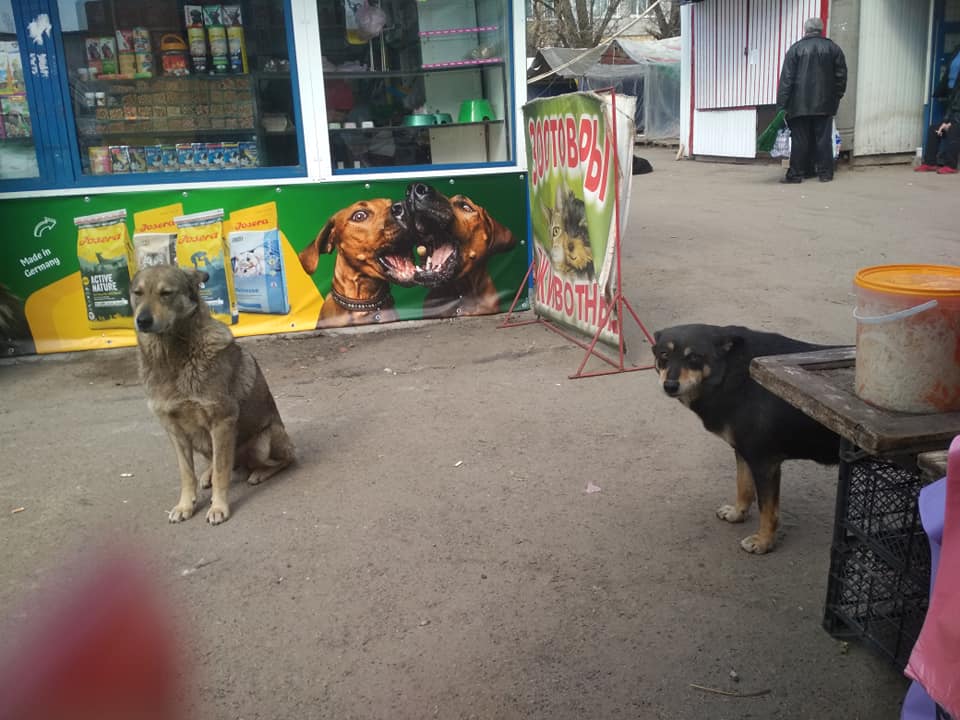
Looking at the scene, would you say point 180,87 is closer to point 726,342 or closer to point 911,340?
point 726,342

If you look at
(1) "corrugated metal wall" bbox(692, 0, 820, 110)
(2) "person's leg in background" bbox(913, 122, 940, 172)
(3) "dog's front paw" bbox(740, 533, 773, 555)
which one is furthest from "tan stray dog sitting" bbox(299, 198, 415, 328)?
(1) "corrugated metal wall" bbox(692, 0, 820, 110)

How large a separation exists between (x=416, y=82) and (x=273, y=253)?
77.3 inches

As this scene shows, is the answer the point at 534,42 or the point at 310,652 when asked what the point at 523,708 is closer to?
the point at 310,652

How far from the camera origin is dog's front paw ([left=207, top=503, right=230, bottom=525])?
416cm

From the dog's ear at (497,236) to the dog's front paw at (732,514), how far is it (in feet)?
13.0

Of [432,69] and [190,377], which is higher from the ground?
[432,69]

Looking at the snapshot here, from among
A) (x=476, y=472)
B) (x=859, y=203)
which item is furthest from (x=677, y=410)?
(x=859, y=203)

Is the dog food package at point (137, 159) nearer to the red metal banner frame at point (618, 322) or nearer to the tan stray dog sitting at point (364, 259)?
the tan stray dog sitting at point (364, 259)

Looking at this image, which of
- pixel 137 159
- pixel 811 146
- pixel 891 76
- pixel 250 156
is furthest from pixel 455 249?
pixel 891 76

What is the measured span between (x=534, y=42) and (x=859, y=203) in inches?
1114

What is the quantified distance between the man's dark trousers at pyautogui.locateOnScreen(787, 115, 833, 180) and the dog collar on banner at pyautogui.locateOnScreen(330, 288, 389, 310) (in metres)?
9.07

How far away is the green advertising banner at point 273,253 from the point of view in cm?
681

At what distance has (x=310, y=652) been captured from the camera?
3.12 metres

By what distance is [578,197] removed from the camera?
612 centimetres
